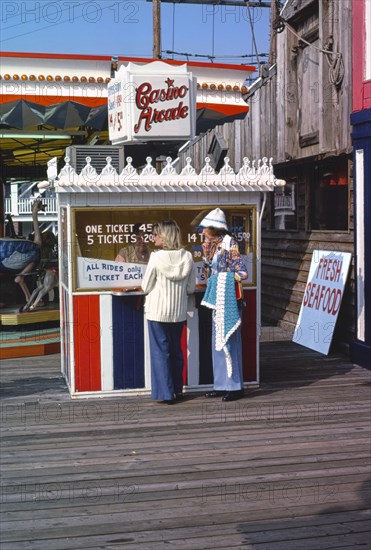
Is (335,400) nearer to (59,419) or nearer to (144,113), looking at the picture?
(59,419)

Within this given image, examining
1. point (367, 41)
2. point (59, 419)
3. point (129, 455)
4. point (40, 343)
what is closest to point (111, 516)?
point (129, 455)

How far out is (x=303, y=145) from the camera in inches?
480

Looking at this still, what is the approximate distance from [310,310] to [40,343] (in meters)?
3.77

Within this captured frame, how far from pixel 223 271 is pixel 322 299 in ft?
11.9

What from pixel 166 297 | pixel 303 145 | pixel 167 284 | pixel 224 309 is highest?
pixel 303 145

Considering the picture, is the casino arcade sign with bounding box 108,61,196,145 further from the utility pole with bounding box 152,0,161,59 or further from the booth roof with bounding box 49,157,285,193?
the utility pole with bounding box 152,0,161,59

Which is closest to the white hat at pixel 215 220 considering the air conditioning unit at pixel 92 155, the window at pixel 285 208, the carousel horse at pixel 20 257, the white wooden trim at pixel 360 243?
the air conditioning unit at pixel 92 155

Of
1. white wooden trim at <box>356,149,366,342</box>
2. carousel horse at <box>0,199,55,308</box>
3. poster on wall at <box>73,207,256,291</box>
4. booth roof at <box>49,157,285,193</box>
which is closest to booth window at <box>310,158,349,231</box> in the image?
white wooden trim at <box>356,149,366,342</box>

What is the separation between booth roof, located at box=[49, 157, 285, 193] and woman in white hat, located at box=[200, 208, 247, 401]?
431 mm

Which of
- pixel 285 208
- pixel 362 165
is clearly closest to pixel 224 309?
pixel 362 165

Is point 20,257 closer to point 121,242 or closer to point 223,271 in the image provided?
point 121,242

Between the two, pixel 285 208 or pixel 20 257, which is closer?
pixel 20 257

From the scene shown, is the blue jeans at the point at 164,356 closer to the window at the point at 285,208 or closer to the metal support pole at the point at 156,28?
the window at the point at 285,208

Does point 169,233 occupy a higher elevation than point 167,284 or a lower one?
higher
